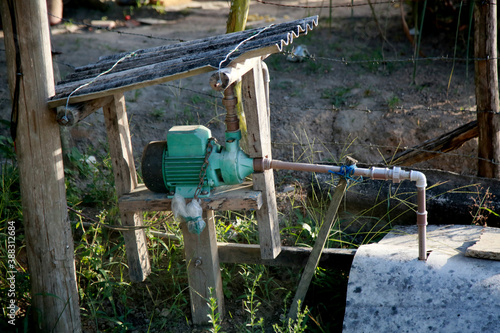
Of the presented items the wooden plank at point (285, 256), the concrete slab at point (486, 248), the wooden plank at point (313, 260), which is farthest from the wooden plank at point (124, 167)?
the concrete slab at point (486, 248)

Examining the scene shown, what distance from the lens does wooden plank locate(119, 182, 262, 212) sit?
2.66 metres

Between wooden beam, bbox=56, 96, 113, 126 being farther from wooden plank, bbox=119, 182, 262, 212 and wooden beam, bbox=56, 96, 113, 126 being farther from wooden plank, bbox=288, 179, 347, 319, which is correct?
wooden plank, bbox=288, 179, 347, 319

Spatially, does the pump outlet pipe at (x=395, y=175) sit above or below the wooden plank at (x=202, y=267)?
above

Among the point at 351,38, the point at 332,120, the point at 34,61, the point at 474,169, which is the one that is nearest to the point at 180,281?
the point at 34,61

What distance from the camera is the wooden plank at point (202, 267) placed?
2906mm

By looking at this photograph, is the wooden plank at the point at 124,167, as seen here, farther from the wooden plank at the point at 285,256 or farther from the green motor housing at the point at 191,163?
the wooden plank at the point at 285,256

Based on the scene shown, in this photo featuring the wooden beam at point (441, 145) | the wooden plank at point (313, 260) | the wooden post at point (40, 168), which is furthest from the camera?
the wooden beam at point (441, 145)

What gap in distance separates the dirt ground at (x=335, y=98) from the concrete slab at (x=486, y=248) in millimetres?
875

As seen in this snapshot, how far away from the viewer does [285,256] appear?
3113 millimetres

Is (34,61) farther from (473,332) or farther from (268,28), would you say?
(473,332)

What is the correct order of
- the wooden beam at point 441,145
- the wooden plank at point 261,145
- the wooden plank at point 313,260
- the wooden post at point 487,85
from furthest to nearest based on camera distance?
the wooden beam at point 441,145 → the wooden post at point 487,85 → the wooden plank at point 313,260 → the wooden plank at point 261,145

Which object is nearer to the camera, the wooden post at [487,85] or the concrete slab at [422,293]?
the concrete slab at [422,293]

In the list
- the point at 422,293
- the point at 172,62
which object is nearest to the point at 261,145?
the point at 172,62

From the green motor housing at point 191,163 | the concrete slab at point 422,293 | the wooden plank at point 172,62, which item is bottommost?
the concrete slab at point 422,293
